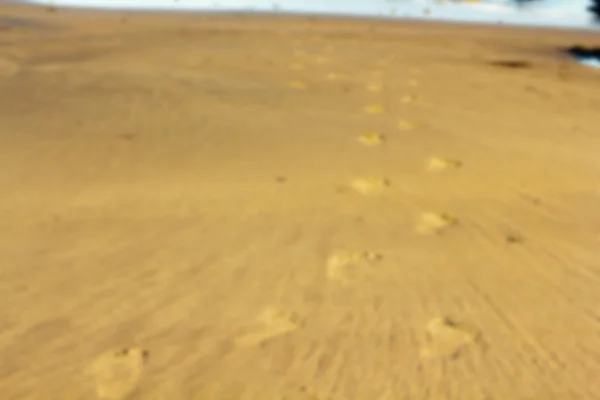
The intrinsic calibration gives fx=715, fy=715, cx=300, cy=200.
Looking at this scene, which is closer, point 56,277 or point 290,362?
point 290,362

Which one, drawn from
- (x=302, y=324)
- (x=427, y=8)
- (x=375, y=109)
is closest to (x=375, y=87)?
(x=375, y=109)

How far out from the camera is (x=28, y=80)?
257 inches

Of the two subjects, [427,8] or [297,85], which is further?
[427,8]

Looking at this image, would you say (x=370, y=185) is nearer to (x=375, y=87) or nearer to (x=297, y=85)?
(x=297, y=85)

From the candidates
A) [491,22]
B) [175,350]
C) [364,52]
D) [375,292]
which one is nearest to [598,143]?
[375,292]

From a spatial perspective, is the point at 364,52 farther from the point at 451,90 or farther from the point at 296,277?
the point at 296,277

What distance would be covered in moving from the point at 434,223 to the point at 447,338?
3.95 feet

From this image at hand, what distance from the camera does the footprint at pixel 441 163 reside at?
481 centimetres

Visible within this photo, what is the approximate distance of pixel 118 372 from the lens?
2.44m

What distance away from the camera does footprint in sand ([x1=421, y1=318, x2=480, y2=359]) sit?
103 inches

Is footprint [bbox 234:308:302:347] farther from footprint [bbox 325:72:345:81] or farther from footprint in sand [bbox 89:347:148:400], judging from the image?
footprint [bbox 325:72:345:81]

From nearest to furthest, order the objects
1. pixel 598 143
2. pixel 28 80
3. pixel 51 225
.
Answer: pixel 51 225, pixel 598 143, pixel 28 80

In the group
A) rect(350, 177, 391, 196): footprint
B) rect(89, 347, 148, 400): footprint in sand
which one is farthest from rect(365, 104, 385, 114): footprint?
rect(89, 347, 148, 400): footprint in sand

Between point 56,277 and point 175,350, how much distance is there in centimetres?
79
